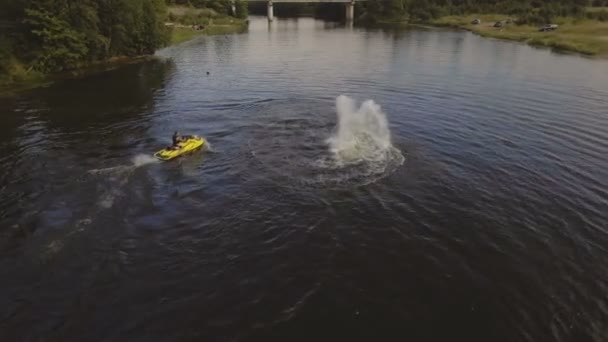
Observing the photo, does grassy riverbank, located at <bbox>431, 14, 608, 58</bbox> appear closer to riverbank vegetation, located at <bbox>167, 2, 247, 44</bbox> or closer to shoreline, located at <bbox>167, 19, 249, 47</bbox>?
shoreline, located at <bbox>167, 19, 249, 47</bbox>

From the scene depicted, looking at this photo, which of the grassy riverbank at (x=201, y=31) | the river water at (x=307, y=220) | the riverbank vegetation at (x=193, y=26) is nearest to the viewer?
the river water at (x=307, y=220)

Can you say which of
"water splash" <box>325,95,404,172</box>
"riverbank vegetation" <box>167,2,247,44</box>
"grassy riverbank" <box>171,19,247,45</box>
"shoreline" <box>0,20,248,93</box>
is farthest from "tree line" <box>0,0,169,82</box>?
"riverbank vegetation" <box>167,2,247,44</box>

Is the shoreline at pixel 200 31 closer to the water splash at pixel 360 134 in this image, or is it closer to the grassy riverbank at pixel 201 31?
the grassy riverbank at pixel 201 31

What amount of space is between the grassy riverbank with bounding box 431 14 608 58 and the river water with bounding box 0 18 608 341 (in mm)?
55509

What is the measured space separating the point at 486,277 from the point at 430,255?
11.0 feet

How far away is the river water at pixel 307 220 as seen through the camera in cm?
2347

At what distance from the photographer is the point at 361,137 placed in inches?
1794

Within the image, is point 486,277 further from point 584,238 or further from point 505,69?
point 505,69

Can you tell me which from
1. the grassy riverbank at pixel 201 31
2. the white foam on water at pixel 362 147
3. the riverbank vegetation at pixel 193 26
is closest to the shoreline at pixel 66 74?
the grassy riverbank at pixel 201 31

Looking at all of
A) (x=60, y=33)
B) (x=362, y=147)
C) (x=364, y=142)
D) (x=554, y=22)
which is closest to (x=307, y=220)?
(x=362, y=147)

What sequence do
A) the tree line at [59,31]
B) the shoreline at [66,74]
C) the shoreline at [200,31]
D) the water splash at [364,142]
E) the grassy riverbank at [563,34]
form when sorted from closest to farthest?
the water splash at [364,142] < the shoreline at [66,74] < the tree line at [59,31] < the grassy riverbank at [563,34] < the shoreline at [200,31]

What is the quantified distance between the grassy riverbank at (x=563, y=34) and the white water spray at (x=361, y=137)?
71622 mm

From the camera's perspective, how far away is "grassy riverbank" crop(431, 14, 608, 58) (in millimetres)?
107081

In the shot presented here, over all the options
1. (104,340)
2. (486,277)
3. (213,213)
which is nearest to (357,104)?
(213,213)
